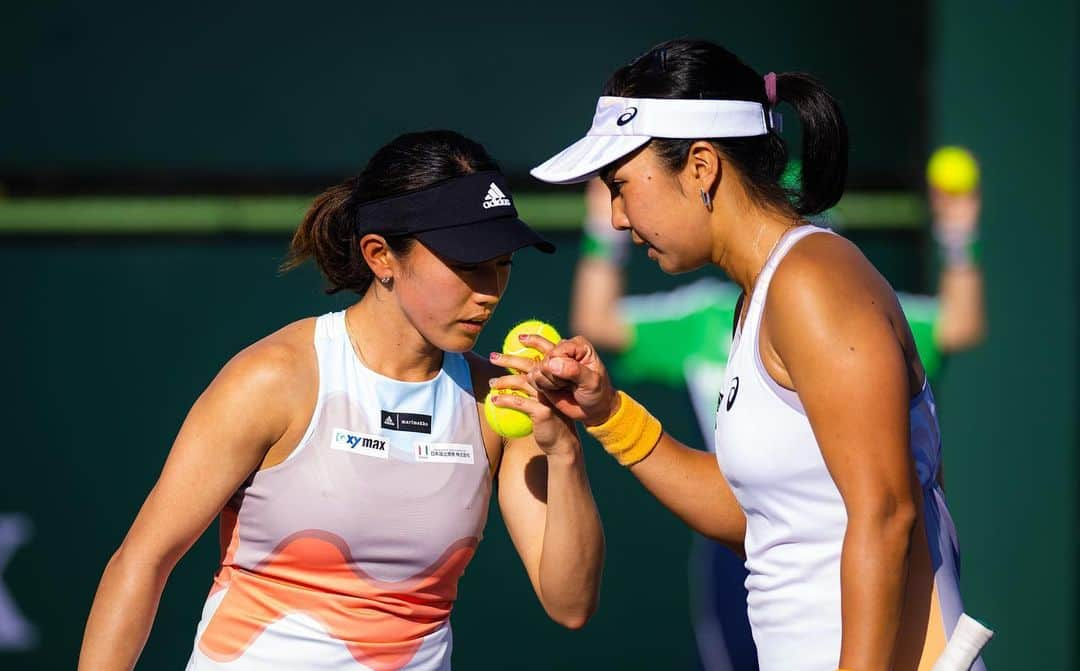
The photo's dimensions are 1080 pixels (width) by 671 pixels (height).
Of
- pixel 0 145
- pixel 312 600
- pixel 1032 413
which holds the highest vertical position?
pixel 0 145

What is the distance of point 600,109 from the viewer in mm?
2441

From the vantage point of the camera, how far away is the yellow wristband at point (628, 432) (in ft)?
8.64

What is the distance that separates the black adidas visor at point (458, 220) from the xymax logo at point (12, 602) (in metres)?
2.85

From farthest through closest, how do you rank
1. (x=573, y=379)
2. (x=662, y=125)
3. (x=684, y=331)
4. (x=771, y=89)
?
(x=684, y=331) → (x=573, y=379) → (x=771, y=89) → (x=662, y=125)

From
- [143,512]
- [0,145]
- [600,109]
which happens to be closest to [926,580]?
[600,109]

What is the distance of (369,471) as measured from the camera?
257cm

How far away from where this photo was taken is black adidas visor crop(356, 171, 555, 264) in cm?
256

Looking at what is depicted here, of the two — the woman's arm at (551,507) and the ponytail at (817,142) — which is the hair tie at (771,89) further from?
the woman's arm at (551,507)

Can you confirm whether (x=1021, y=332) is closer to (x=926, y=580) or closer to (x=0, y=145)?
(x=926, y=580)

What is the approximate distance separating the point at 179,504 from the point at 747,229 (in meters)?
1.10

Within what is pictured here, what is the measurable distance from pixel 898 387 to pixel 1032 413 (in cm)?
321

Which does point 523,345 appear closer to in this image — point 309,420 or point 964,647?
point 309,420

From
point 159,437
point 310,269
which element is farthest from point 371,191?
point 159,437

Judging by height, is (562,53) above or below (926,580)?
above
